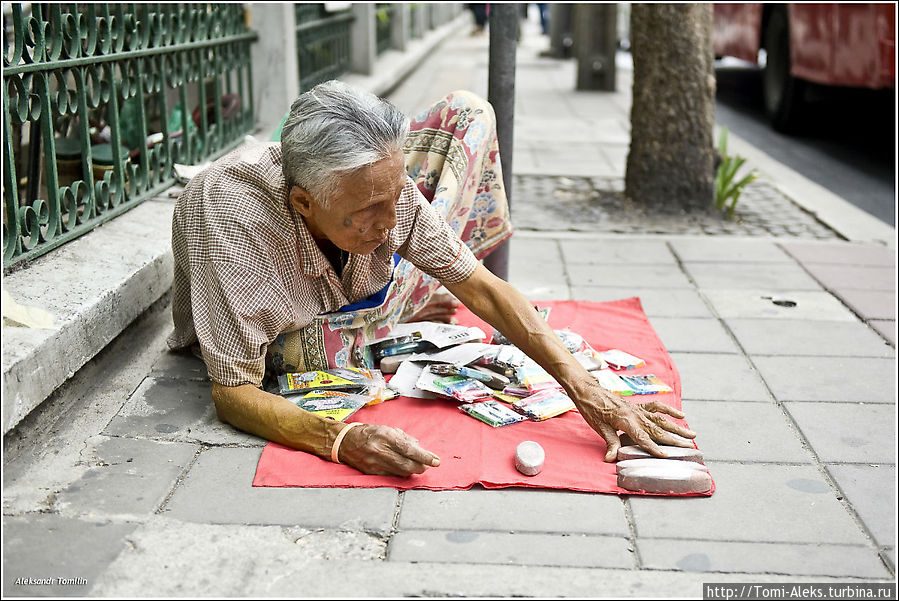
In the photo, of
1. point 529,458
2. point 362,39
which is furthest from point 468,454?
point 362,39

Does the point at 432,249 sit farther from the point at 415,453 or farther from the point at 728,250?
the point at 728,250

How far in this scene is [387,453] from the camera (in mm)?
2377

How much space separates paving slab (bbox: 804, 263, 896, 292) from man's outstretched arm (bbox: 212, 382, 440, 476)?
2.54m

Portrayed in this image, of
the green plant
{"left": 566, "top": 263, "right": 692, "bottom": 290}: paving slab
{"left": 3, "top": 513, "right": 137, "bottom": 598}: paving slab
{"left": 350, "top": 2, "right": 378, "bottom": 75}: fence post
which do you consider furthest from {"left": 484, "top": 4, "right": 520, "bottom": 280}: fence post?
{"left": 350, "top": 2, "right": 378, "bottom": 75}: fence post

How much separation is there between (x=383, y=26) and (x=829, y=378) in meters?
8.90

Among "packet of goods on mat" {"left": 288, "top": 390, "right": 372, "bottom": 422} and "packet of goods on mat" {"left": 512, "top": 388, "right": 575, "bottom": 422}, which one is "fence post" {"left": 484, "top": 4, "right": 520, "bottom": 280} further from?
"packet of goods on mat" {"left": 288, "top": 390, "right": 372, "bottom": 422}

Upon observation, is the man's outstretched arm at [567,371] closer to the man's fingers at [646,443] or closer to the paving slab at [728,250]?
the man's fingers at [646,443]

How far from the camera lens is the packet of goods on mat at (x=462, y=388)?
2852 millimetres

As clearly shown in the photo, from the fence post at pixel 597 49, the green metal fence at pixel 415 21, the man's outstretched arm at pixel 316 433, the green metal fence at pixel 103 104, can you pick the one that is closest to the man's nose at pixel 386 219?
the man's outstretched arm at pixel 316 433

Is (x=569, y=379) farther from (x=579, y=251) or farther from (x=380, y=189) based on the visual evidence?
(x=579, y=251)

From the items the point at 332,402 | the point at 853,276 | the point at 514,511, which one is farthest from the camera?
the point at 853,276

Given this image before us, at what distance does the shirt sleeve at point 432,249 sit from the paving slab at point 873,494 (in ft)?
3.78

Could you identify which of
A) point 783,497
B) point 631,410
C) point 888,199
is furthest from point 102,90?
point 888,199

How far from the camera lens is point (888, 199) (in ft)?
20.2
